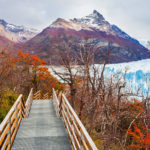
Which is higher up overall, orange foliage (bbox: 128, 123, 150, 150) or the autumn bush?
the autumn bush

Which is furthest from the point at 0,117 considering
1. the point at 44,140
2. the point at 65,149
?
the point at 65,149

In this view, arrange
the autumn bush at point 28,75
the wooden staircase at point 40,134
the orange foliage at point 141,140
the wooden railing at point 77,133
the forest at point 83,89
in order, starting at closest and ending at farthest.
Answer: the wooden railing at point 77,133 < the wooden staircase at point 40,134 < the forest at point 83,89 < the orange foliage at point 141,140 < the autumn bush at point 28,75

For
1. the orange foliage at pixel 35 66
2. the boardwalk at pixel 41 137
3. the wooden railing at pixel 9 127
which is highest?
the orange foliage at pixel 35 66

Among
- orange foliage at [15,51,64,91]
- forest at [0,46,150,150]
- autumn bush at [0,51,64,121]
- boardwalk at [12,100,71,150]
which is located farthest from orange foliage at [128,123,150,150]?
orange foliage at [15,51,64,91]

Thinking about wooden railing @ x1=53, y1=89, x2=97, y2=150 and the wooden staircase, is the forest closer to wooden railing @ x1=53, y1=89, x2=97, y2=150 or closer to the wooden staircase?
the wooden staircase

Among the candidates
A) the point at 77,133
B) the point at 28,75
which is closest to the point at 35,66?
the point at 28,75

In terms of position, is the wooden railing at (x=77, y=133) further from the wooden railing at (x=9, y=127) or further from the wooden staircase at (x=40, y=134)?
the wooden railing at (x=9, y=127)

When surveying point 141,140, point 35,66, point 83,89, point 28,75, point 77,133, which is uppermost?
point 35,66

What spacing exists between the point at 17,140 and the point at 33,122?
60.3 inches

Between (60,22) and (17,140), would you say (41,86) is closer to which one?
(17,140)

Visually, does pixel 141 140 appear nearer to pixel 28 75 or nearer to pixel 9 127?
pixel 9 127

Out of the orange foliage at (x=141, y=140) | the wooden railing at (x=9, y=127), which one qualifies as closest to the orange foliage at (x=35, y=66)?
the orange foliage at (x=141, y=140)

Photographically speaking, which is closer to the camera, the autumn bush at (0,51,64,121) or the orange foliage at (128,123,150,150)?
the orange foliage at (128,123,150,150)

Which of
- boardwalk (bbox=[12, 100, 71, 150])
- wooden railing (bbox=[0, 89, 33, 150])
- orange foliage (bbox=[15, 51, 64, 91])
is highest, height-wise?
orange foliage (bbox=[15, 51, 64, 91])
